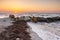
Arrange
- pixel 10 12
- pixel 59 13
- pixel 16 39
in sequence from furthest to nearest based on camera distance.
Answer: pixel 59 13 < pixel 10 12 < pixel 16 39

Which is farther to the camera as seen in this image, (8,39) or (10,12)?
(10,12)

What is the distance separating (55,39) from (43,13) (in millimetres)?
6613

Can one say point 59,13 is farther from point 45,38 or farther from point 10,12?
point 45,38

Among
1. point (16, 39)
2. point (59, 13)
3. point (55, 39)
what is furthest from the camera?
point (59, 13)

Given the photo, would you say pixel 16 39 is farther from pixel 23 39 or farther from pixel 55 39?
pixel 55 39

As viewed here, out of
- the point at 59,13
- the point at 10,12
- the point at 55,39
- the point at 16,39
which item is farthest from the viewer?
the point at 59,13

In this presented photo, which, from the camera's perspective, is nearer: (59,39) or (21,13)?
(59,39)

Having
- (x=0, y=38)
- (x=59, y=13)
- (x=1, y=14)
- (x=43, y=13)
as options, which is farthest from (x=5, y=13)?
(x=0, y=38)

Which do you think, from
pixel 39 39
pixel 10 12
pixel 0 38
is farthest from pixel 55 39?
pixel 10 12

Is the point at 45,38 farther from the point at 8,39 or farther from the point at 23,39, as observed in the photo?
the point at 8,39

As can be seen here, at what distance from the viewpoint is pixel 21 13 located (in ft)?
33.5

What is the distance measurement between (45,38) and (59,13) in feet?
21.4

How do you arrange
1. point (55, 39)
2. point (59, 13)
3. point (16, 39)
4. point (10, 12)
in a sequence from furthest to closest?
point (59, 13), point (10, 12), point (55, 39), point (16, 39)

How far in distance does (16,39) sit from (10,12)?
233 inches
